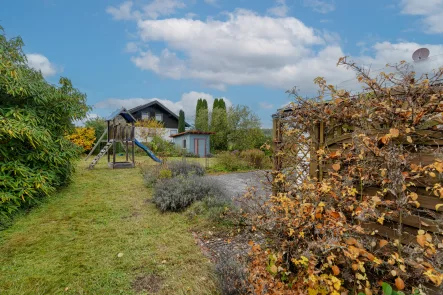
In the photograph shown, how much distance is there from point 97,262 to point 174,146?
1687 cm

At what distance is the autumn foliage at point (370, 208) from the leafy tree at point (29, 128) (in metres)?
5.05

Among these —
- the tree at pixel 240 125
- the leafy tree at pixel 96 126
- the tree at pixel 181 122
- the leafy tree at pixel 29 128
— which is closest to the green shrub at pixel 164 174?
the leafy tree at pixel 29 128

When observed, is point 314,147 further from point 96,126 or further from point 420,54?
point 96,126

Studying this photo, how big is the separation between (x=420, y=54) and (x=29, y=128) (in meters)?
6.83

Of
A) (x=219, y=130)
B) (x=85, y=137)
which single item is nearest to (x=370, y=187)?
(x=85, y=137)

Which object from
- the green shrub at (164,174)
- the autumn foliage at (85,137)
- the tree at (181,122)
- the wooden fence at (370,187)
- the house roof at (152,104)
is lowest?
the green shrub at (164,174)

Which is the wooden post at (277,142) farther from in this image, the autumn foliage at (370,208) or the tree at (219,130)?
the tree at (219,130)

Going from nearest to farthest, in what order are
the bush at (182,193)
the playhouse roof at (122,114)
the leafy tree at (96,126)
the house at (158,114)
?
the bush at (182,193) → the playhouse roof at (122,114) → the leafy tree at (96,126) → the house at (158,114)

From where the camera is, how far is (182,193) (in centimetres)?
538

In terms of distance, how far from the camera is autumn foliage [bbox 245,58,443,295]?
5.48ft

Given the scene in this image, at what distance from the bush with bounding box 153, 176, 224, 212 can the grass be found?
0.25 metres

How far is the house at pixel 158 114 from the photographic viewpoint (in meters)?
27.3


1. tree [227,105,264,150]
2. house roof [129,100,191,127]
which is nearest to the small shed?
tree [227,105,264,150]

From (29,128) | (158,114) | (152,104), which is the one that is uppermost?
(152,104)
